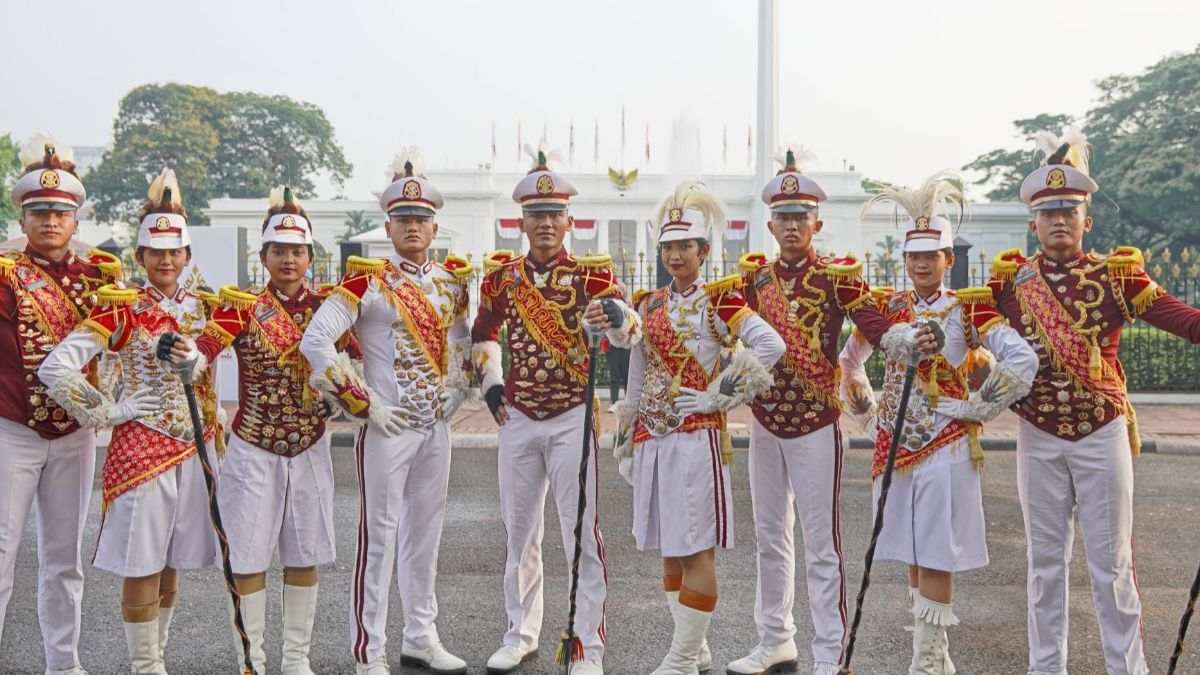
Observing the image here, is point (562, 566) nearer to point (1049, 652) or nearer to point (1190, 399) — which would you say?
point (1049, 652)

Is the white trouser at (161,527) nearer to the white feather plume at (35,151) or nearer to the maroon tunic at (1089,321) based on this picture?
the white feather plume at (35,151)

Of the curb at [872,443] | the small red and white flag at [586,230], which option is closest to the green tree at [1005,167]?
the small red and white flag at [586,230]

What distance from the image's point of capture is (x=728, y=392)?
4.90 metres

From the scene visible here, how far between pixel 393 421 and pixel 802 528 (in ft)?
6.77

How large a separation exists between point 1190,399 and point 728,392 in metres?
14.9

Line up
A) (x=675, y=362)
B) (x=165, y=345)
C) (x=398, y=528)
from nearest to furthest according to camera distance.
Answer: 1. (x=165, y=345)
2. (x=675, y=362)
3. (x=398, y=528)

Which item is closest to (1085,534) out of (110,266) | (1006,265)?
(1006,265)

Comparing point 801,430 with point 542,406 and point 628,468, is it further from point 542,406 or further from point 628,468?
point 542,406

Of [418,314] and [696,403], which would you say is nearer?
[696,403]

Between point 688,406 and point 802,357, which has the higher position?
point 802,357

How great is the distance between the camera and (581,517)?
4973mm

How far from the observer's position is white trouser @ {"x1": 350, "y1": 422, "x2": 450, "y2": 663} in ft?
17.0

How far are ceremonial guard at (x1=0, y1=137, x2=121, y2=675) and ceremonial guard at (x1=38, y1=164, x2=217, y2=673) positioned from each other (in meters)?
0.29

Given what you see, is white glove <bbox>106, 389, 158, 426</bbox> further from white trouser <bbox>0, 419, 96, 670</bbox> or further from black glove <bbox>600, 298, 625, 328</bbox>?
black glove <bbox>600, 298, 625, 328</bbox>
